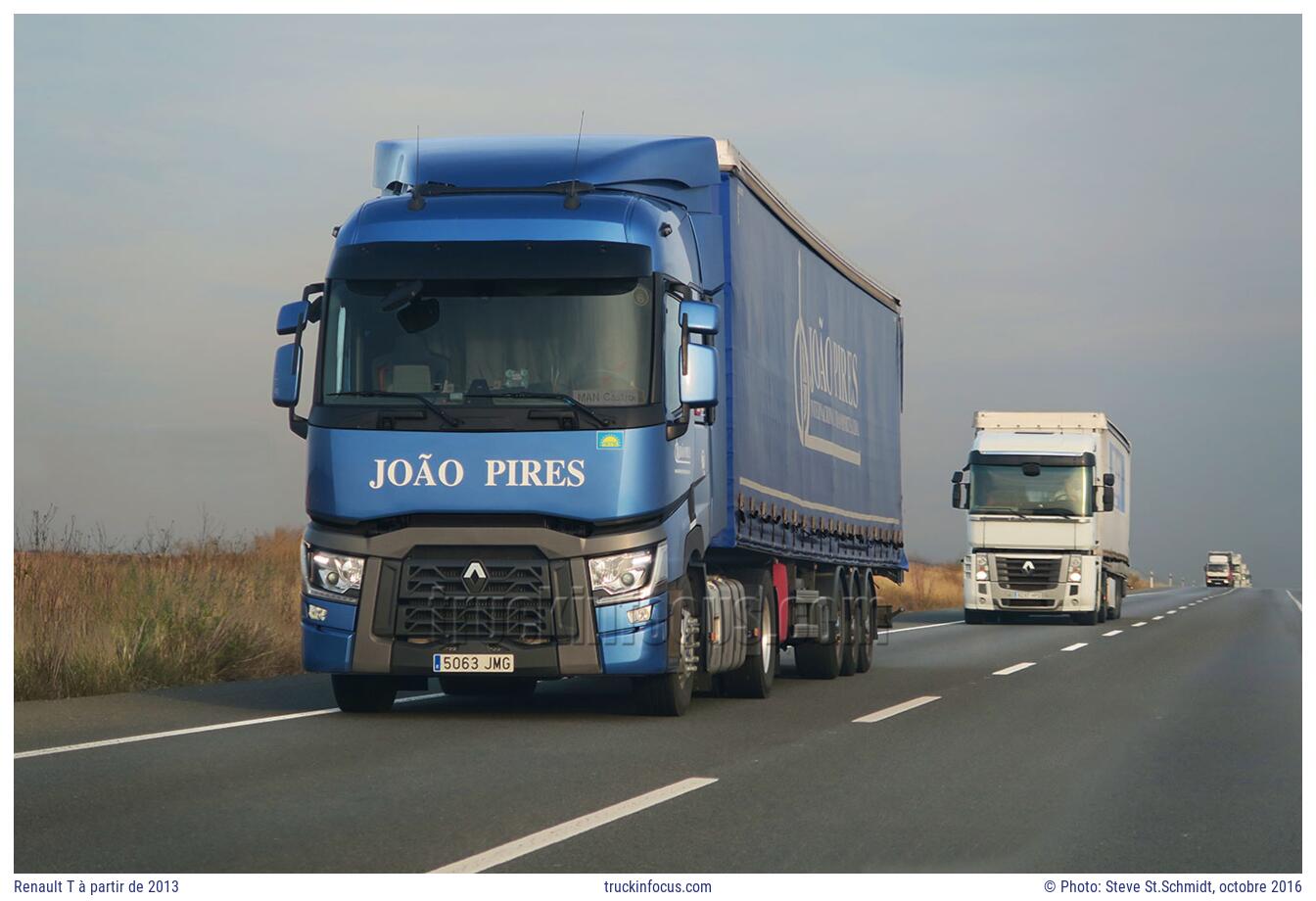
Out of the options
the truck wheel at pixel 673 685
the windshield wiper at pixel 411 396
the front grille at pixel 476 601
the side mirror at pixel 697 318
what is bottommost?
the truck wheel at pixel 673 685

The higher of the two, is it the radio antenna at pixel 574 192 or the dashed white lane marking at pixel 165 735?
the radio antenna at pixel 574 192

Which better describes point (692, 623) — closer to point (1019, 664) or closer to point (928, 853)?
point (928, 853)

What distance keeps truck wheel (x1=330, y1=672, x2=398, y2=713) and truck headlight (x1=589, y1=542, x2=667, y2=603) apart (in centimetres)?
208

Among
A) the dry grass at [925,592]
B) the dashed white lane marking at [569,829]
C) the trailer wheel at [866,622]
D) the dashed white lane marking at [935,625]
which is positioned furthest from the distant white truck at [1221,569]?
the dashed white lane marking at [569,829]

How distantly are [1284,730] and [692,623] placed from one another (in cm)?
427

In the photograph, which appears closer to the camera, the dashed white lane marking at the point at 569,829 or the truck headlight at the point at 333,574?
the dashed white lane marking at the point at 569,829

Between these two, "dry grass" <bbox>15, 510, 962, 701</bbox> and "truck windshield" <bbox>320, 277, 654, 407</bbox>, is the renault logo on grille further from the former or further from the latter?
"dry grass" <bbox>15, 510, 962, 701</bbox>

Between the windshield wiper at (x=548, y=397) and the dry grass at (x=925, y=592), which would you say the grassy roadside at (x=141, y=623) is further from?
the dry grass at (x=925, y=592)

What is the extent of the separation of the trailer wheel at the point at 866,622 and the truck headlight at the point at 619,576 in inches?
304

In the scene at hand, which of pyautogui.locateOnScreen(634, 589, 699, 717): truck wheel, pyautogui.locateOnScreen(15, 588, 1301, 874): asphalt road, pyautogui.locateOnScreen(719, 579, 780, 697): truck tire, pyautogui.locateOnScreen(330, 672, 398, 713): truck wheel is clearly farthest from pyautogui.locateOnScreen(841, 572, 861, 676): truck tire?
pyautogui.locateOnScreen(330, 672, 398, 713): truck wheel

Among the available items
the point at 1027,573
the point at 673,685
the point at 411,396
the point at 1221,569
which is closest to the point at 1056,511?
the point at 1027,573

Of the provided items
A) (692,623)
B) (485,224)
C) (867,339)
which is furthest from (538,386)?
(867,339)

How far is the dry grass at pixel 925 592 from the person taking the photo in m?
48.9
